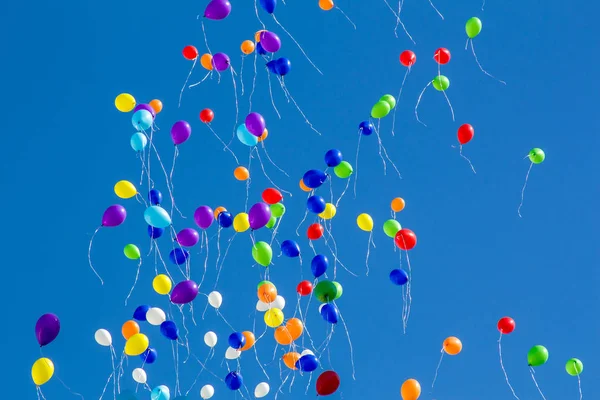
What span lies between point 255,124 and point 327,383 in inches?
72.3

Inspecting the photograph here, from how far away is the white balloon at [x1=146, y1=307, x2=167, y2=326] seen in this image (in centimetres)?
680

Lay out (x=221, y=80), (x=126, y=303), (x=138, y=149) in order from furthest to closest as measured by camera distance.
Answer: (x=221, y=80) → (x=126, y=303) → (x=138, y=149)

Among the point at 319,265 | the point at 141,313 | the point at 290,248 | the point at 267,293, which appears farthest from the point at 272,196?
the point at 141,313

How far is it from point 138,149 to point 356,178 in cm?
228

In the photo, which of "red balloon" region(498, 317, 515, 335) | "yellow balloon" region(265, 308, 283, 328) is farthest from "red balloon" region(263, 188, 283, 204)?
"red balloon" region(498, 317, 515, 335)

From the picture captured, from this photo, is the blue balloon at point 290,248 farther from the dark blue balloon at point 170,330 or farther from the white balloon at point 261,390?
the white balloon at point 261,390

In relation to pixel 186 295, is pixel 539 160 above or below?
above

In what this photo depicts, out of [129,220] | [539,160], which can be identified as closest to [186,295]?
[129,220]

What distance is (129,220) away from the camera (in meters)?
8.37

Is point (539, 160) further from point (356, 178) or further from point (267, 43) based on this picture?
point (267, 43)

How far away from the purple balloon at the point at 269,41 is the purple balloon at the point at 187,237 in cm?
142

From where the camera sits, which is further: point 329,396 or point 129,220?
point 129,220

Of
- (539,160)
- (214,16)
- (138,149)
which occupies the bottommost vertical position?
(138,149)

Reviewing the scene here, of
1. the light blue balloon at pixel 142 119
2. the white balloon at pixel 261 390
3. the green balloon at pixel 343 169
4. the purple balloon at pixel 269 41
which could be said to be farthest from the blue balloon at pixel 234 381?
the purple balloon at pixel 269 41
